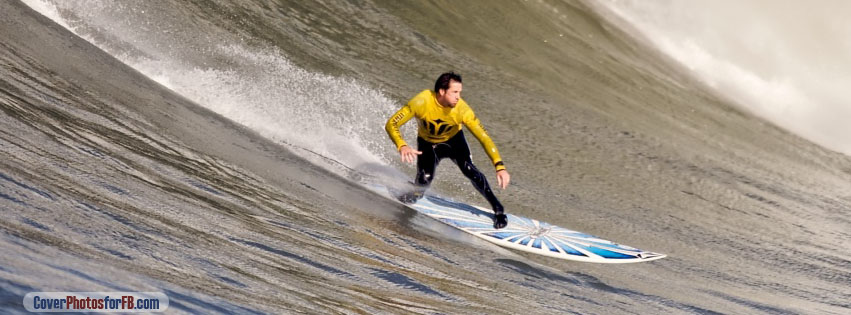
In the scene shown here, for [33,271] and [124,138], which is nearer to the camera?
[33,271]

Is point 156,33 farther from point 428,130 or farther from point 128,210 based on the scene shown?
point 128,210

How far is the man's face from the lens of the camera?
686 cm

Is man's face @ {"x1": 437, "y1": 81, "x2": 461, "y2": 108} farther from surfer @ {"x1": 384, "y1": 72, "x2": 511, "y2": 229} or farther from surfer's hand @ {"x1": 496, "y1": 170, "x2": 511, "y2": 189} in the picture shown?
surfer's hand @ {"x1": 496, "y1": 170, "x2": 511, "y2": 189}

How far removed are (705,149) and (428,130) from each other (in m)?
6.02

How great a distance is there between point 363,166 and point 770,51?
12160 mm

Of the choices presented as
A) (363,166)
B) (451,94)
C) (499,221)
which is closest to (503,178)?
(499,221)

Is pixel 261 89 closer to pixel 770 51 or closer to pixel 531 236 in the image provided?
pixel 531 236

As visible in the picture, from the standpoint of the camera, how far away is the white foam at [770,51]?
15633 mm

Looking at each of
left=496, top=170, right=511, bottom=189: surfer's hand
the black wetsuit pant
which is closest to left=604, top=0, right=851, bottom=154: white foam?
the black wetsuit pant

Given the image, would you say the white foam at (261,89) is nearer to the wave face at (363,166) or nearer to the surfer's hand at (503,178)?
the wave face at (363,166)

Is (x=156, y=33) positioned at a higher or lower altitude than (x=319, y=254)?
higher

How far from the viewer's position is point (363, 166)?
8438 millimetres

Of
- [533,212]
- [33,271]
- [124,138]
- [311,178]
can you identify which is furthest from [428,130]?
[33,271]

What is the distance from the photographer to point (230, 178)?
6.12 metres
